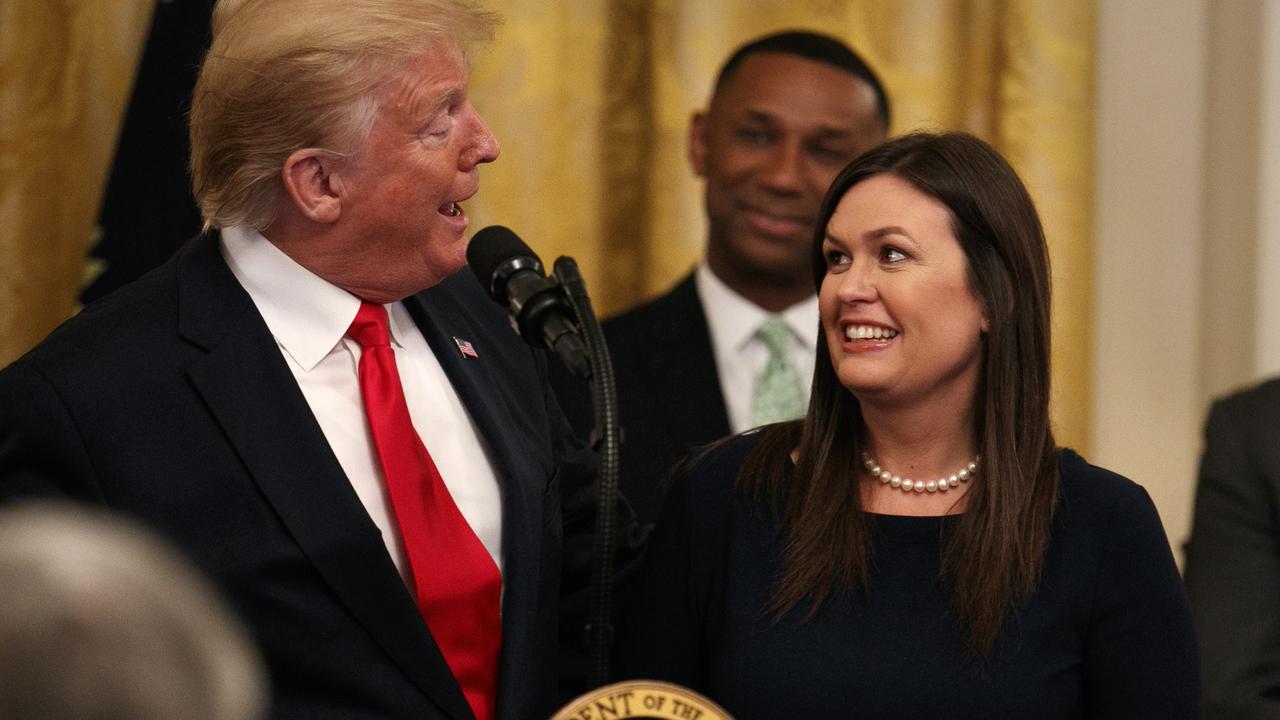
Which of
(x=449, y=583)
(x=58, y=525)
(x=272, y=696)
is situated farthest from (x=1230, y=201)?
(x=58, y=525)

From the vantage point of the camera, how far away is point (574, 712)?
1346mm

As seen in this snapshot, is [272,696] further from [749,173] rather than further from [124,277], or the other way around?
[749,173]

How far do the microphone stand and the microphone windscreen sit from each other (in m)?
0.06

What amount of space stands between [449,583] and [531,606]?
0.42 feet

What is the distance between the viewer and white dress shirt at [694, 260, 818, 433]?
10.2 ft

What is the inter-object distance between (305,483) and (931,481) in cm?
77

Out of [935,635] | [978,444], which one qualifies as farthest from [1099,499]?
[935,635]

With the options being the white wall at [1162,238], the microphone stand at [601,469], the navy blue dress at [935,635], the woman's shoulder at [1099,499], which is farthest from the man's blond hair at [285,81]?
the white wall at [1162,238]

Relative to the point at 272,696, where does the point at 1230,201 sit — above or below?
above

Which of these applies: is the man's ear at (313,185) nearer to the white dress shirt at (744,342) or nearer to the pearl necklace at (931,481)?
the pearl necklace at (931,481)

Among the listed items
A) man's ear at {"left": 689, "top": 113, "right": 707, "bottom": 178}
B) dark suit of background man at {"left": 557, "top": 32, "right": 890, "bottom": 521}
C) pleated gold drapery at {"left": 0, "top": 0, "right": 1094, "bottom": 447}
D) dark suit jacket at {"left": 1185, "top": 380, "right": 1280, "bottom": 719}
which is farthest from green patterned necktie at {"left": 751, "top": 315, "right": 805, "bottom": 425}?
dark suit jacket at {"left": 1185, "top": 380, "right": 1280, "bottom": 719}

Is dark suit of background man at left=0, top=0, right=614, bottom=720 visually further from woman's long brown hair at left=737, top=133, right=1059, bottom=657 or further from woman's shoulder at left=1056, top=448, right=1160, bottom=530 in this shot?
woman's shoulder at left=1056, top=448, right=1160, bottom=530

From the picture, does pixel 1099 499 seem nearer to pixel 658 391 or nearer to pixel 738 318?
pixel 658 391

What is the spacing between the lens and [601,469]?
164 cm
